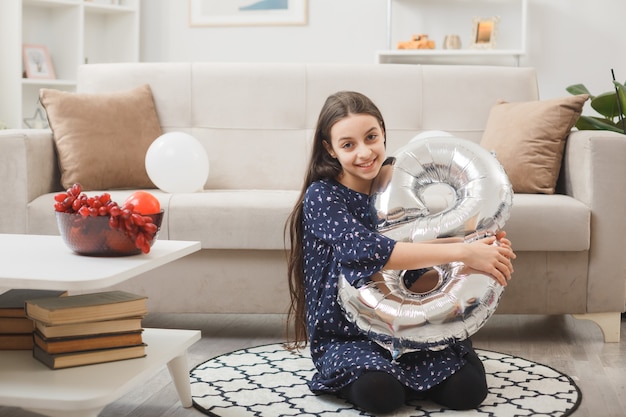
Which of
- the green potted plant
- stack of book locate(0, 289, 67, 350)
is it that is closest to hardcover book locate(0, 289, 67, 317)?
stack of book locate(0, 289, 67, 350)

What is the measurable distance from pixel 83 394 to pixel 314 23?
3.78 meters

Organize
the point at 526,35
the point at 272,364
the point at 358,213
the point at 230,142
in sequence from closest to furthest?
the point at 358,213 → the point at 272,364 → the point at 230,142 → the point at 526,35

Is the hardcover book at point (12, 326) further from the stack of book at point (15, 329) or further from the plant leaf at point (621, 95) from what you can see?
the plant leaf at point (621, 95)

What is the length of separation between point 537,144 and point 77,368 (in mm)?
1816

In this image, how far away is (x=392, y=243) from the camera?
6.29 ft

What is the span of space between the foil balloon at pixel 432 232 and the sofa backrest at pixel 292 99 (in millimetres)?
1192

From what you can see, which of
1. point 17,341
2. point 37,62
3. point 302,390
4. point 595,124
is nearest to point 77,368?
point 17,341

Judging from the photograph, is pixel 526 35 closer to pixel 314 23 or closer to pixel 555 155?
pixel 314 23

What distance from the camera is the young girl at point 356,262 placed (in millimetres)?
1901

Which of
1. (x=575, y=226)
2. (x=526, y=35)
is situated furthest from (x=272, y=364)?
(x=526, y=35)

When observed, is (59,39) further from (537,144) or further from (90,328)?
(90,328)

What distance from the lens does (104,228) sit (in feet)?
5.62

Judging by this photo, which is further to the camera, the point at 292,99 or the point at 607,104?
the point at 607,104

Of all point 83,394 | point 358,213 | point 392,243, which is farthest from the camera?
point 358,213
